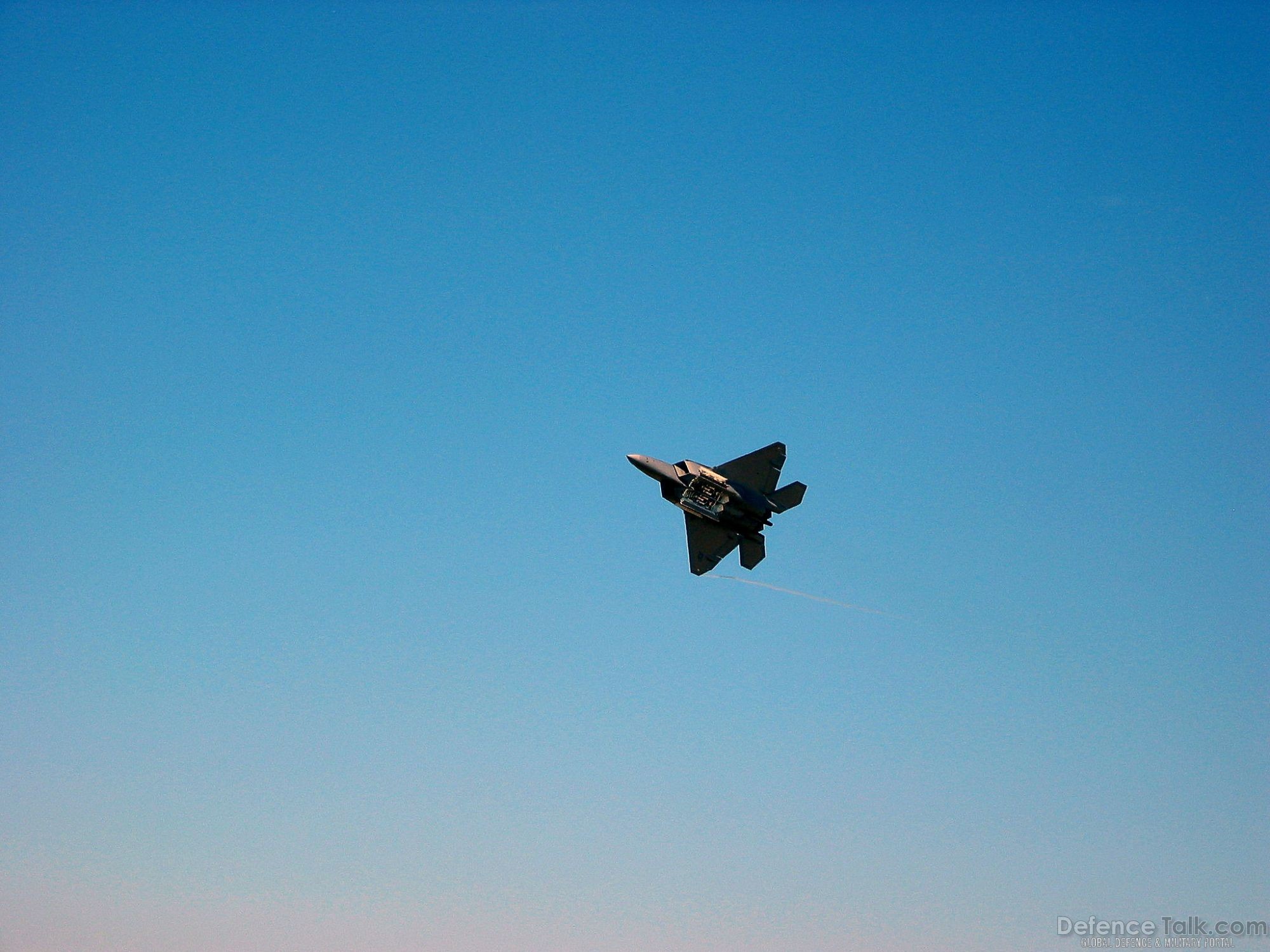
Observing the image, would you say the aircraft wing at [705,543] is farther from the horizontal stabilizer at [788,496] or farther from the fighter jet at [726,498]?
the horizontal stabilizer at [788,496]

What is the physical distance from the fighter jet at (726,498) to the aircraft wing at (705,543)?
0.19ft

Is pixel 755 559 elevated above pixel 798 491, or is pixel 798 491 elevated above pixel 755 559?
pixel 798 491

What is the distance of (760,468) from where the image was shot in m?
102

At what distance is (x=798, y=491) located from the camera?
102 m

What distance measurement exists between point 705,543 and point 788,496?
8959 millimetres

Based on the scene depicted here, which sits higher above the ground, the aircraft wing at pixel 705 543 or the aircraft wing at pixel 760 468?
the aircraft wing at pixel 760 468

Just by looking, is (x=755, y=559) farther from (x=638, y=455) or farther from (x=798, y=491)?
(x=638, y=455)

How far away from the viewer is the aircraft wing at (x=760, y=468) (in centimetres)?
10119

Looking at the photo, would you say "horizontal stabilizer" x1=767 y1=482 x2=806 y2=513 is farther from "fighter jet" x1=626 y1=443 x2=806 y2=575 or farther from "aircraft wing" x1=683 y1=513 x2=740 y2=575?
"aircraft wing" x1=683 y1=513 x2=740 y2=575

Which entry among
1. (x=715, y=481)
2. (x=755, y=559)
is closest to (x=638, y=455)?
(x=715, y=481)

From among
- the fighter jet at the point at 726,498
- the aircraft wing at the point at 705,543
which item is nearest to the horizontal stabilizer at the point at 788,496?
the fighter jet at the point at 726,498

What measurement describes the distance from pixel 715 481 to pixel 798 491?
9.04 metres

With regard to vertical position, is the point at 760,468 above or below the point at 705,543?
above

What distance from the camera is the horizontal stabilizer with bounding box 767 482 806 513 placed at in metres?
101
